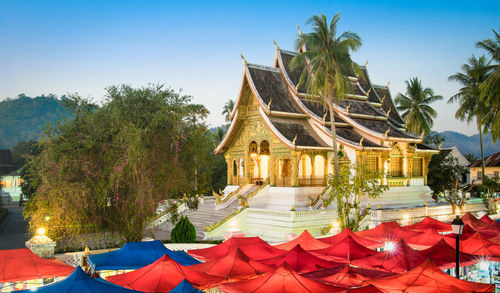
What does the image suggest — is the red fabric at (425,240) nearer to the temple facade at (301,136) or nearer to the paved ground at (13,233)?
the temple facade at (301,136)

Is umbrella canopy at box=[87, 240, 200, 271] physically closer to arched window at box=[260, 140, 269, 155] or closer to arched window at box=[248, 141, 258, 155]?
arched window at box=[248, 141, 258, 155]

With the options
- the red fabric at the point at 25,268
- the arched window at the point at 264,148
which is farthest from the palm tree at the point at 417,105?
the red fabric at the point at 25,268

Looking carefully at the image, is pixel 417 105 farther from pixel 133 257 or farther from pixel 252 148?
pixel 133 257

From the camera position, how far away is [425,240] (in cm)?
1480

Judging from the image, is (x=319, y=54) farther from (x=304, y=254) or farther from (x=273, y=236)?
(x=304, y=254)

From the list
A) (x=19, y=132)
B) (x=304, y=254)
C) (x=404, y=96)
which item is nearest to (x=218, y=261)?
(x=304, y=254)

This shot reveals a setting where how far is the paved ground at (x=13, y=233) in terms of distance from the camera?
66.1 feet

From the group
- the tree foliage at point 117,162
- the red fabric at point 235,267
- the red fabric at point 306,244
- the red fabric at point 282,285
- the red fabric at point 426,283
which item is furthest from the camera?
the tree foliage at point 117,162

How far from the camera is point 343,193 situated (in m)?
19.8

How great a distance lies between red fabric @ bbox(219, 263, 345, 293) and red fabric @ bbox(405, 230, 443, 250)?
686 cm

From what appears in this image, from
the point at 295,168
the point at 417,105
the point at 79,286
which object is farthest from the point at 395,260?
the point at 417,105

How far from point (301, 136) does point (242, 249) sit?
41.9 feet

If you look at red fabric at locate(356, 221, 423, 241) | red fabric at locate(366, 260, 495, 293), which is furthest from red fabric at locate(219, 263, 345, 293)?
red fabric at locate(356, 221, 423, 241)

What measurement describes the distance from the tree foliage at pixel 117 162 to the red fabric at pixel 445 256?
8.67 metres
